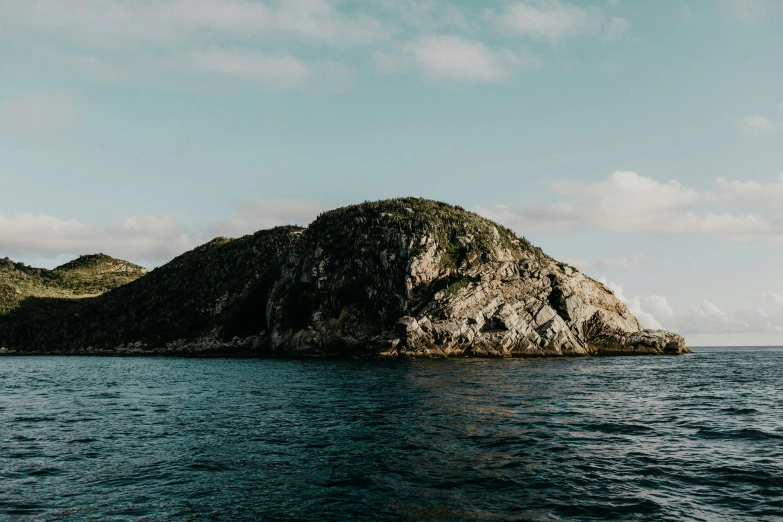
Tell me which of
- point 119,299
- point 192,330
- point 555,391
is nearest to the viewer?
point 555,391

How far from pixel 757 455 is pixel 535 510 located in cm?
1314

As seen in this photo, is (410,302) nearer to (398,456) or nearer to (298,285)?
(298,285)

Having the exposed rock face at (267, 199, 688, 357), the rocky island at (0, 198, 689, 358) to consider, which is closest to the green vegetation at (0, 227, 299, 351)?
the rocky island at (0, 198, 689, 358)

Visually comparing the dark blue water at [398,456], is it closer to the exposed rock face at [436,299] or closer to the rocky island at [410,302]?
the exposed rock face at [436,299]

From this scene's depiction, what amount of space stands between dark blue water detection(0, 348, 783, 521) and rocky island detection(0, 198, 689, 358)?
5736 cm

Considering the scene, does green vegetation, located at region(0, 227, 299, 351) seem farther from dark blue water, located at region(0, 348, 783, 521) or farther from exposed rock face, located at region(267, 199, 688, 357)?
dark blue water, located at region(0, 348, 783, 521)

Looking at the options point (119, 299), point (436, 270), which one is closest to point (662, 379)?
point (436, 270)

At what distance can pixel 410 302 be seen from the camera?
107750 mm

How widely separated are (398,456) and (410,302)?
85675 mm

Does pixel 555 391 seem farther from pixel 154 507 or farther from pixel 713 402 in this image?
pixel 154 507

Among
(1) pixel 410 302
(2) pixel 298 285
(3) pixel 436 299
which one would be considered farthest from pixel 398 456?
(2) pixel 298 285

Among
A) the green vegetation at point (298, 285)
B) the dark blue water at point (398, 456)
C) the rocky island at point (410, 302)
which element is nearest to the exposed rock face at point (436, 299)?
the rocky island at point (410, 302)

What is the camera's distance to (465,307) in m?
102

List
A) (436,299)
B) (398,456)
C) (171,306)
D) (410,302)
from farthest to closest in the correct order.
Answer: (171,306)
(410,302)
(436,299)
(398,456)
